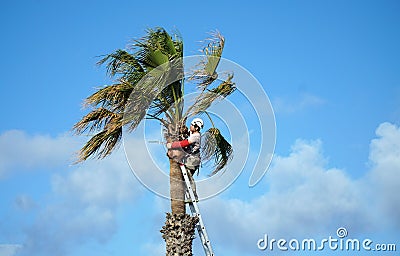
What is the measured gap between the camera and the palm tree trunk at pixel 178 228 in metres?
21.9

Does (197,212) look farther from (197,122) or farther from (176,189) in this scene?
(197,122)

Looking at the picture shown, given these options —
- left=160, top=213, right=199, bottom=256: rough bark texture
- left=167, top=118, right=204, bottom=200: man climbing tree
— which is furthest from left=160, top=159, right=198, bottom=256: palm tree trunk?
left=167, top=118, right=204, bottom=200: man climbing tree

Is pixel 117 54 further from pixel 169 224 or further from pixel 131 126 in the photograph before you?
pixel 169 224

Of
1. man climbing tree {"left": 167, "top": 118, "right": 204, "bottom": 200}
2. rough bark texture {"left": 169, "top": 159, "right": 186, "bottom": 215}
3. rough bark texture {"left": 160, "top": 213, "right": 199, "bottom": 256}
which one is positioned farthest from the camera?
man climbing tree {"left": 167, "top": 118, "right": 204, "bottom": 200}

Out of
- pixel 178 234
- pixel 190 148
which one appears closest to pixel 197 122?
pixel 190 148

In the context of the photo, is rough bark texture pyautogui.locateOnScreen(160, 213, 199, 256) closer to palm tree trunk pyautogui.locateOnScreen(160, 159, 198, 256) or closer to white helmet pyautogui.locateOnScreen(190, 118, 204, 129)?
palm tree trunk pyautogui.locateOnScreen(160, 159, 198, 256)

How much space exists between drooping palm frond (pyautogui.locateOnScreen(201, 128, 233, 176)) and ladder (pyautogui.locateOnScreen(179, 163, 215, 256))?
1.29m

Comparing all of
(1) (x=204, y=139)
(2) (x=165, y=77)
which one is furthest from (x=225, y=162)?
(2) (x=165, y=77)

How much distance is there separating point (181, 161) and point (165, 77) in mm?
2128

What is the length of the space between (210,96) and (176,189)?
2.45 metres

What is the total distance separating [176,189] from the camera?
22.5 meters

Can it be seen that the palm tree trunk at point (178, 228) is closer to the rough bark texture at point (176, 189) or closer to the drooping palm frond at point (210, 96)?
the rough bark texture at point (176, 189)

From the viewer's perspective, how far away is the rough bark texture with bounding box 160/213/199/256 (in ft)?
71.7

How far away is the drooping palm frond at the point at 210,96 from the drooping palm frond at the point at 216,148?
0.86 m
